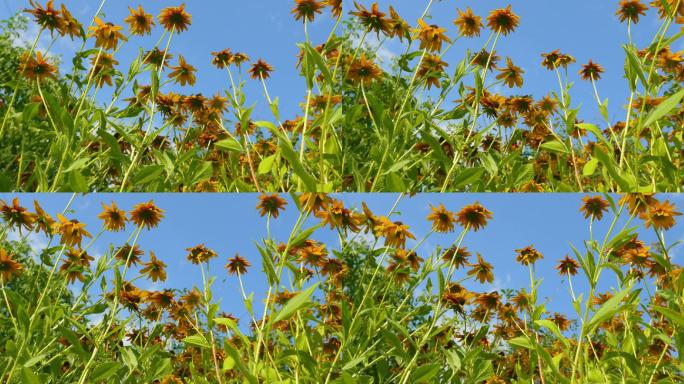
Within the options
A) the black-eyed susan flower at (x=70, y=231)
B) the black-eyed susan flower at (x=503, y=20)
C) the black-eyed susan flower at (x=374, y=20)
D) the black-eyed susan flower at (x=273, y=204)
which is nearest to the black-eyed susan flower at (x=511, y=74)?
the black-eyed susan flower at (x=503, y=20)

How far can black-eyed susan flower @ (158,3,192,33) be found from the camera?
1503 millimetres

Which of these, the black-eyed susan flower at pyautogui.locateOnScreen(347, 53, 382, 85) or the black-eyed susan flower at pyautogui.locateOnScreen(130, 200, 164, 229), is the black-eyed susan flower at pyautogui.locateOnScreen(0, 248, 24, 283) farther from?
the black-eyed susan flower at pyautogui.locateOnScreen(347, 53, 382, 85)

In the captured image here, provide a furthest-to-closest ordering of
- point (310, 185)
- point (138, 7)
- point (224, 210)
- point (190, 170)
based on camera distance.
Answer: point (138, 7)
point (190, 170)
point (224, 210)
point (310, 185)

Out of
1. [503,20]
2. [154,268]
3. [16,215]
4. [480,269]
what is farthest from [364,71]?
[16,215]

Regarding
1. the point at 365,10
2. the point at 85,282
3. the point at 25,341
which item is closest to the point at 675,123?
the point at 365,10

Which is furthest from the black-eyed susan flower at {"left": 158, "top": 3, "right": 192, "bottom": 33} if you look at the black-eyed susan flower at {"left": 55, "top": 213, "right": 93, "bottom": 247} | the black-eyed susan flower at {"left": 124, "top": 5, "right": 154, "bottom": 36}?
the black-eyed susan flower at {"left": 55, "top": 213, "right": 93, "bottom": 247}

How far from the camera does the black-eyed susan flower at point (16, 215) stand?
1.28 meters

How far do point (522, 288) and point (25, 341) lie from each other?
87 centimetres

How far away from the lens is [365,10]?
4.38 ft

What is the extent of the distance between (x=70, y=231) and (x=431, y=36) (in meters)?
0.77

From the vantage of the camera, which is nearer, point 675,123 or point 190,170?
point 190,170

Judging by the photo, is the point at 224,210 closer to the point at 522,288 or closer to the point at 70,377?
the point at 70,377

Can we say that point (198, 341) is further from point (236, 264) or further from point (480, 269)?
point (480, 269)

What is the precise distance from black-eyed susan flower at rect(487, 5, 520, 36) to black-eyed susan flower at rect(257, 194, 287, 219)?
632mm
